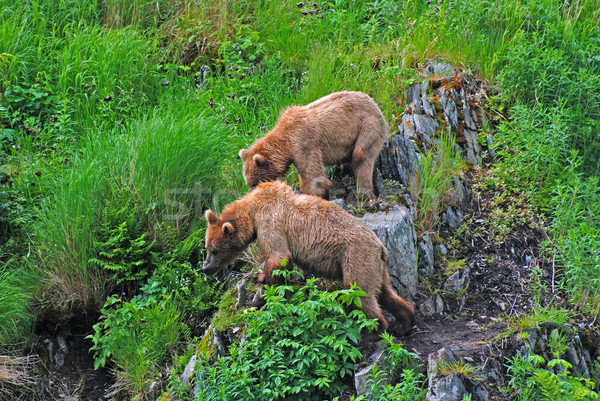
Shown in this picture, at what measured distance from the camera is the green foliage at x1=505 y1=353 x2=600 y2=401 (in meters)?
4.72

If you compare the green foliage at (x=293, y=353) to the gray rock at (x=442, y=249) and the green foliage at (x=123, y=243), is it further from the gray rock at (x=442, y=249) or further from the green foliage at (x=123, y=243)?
the green foliage at (x=123, y=243)

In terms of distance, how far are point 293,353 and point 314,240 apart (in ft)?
3.18

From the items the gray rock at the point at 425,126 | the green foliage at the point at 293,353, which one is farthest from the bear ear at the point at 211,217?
the gray rock at the point at 425,126

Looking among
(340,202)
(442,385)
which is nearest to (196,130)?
(340,202)

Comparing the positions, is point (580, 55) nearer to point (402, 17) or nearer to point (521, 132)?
point (521, 132)

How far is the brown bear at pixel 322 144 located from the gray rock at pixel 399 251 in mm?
638

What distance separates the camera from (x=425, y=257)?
6484mm

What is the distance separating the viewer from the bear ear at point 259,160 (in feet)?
21.7

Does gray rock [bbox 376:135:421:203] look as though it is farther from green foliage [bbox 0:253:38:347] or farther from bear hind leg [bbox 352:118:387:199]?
green foliage [bbox 0:253:38:347]

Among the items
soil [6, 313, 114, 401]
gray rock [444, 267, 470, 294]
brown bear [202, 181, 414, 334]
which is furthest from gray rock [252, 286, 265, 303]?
soil [6, 313, 114, 401]

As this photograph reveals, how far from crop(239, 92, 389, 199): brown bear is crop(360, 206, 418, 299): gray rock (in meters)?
0.64

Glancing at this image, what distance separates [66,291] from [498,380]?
4.52m

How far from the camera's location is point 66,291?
7.02m

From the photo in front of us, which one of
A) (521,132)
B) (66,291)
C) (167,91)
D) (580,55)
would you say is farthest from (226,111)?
(580,55)
